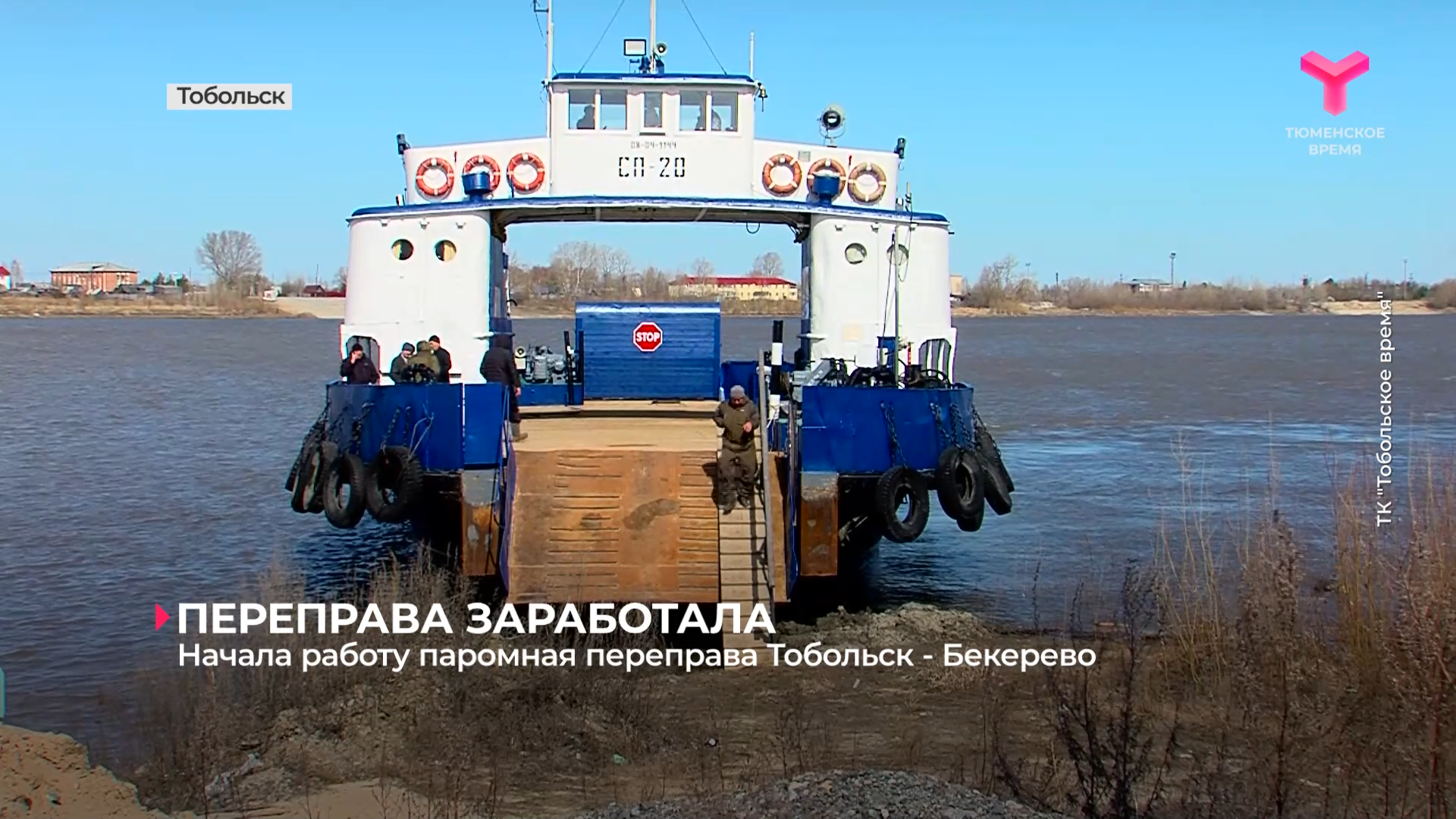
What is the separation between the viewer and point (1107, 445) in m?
29.9

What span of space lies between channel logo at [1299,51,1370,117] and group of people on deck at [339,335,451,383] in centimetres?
1006

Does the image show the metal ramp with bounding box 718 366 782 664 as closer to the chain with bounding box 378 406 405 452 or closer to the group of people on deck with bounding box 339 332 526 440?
the group of people on deck with bounding box 339 332 526 440

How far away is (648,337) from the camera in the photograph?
1612 cm

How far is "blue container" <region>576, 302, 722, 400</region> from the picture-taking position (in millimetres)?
16016

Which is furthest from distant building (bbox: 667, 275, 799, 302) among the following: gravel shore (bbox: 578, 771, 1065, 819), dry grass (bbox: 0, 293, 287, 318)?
dry grass (bbox: 0, 293, 287, 318)

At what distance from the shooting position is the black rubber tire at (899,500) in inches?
448

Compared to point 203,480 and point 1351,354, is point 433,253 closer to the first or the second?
point 203,480

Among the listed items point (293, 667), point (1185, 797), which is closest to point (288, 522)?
point (293, 667)

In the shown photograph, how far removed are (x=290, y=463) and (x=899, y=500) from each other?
61.2ft

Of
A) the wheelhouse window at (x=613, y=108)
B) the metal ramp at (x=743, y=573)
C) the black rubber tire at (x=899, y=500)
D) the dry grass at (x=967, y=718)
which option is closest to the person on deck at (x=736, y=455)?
the metal ramp at (x=743, y=573)

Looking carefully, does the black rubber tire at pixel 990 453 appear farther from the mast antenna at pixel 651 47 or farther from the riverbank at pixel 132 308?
the riverbank at pixel 132 308

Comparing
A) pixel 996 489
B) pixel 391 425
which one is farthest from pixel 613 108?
pixel 996 489

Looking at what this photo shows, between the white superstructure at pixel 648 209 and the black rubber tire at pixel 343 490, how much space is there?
10.2 ft

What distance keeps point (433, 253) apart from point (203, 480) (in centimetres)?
1238
